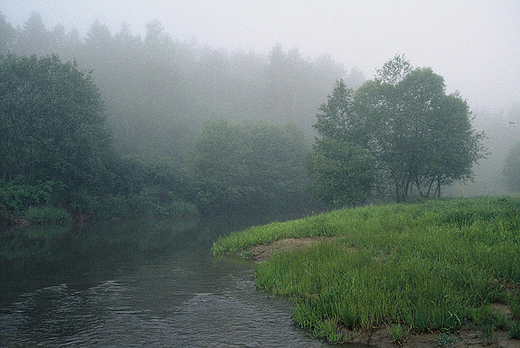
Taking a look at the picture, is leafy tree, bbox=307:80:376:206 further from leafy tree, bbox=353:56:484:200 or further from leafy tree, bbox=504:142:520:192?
leafy tree, bbox=504:142:520:192

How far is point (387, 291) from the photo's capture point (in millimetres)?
8609

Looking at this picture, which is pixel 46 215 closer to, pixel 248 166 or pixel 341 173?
pixel 341 173

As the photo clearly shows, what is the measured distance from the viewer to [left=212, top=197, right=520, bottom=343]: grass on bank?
7562 millimetres

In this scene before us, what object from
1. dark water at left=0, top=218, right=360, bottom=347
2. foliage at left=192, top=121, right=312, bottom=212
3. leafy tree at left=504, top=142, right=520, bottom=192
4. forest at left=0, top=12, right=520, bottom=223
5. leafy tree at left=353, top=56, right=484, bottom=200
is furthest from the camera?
leafy tree at left=504, top=142, right=520, bottom=192

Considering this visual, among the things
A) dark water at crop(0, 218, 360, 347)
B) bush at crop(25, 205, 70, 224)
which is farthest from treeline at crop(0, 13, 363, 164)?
dark water at crop(0, 218, 360, 347)

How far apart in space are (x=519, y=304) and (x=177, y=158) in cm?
7197

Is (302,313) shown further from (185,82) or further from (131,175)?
(185,82)

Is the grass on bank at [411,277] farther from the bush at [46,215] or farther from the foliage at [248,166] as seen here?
the foliage at [248,166]

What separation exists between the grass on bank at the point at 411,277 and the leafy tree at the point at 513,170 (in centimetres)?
7604

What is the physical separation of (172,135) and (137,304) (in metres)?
73.2

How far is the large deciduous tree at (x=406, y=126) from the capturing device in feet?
138

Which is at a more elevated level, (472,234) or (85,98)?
(85,98)

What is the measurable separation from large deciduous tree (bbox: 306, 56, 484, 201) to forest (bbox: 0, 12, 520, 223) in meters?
0.24

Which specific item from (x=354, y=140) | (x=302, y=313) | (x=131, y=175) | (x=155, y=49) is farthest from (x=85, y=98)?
(x=155, y=49)
